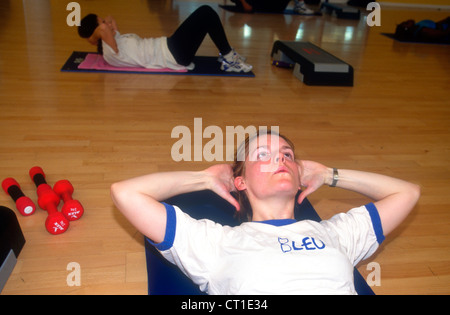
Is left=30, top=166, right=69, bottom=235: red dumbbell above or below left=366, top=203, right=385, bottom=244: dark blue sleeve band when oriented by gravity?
below

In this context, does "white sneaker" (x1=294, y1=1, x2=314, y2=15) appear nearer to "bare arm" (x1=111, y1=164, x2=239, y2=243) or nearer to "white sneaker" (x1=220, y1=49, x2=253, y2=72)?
"white sneaker" (x1=220, y1=49, x2=253, y2=72)

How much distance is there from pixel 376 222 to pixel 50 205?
1.10m

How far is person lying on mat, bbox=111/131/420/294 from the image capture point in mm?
957

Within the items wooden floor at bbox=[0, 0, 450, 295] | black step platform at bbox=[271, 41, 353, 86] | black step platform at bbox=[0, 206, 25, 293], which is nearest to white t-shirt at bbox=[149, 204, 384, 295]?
wooden floor at bbox=[0, 0, 450, 295]

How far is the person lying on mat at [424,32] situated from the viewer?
189 inches

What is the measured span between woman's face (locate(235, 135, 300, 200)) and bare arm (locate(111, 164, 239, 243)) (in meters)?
0.12

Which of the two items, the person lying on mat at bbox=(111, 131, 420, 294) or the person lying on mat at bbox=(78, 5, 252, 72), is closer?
the person lying on mat at bbox=(111, 131, 420, 294)

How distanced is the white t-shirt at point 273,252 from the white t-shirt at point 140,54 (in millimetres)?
2173

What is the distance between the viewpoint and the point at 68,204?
4.75ft

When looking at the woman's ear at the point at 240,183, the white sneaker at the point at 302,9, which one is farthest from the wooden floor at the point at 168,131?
the white sneaker at the point at 302,9

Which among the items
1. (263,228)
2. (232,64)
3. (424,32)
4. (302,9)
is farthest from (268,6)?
(263,228)

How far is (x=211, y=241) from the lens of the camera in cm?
105
